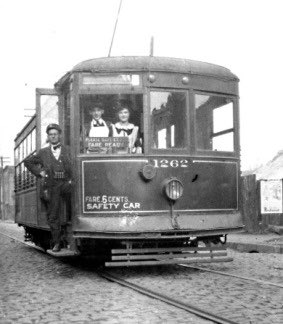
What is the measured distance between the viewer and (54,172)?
30.7 ft

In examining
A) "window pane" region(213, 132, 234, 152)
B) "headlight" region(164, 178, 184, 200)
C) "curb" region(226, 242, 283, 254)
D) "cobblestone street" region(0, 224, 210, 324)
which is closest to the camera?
"cobblestone street" region(0, 224, 210, 324)

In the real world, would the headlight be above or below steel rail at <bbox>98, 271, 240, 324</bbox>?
above

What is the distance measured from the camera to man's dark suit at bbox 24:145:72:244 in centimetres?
923

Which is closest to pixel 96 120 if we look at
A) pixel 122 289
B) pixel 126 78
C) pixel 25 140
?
pixel 126 78

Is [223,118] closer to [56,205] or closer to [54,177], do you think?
[54,177]

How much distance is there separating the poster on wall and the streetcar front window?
491 inches

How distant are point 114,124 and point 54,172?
1.15 meters

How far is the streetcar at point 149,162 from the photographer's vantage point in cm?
879

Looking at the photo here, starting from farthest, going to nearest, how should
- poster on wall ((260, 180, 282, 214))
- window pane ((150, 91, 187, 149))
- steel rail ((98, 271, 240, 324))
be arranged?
poster on wall ((260, 180, 282, 214)), window pane ((150, 91, 187, 149)), steel rail ((98, 271, 240, 324))

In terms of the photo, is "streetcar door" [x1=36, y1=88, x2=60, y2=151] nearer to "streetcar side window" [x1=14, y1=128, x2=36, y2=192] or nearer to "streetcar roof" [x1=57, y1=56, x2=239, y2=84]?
"streetcar roof" [x1=57, y1=56, x2=239, y2=84]

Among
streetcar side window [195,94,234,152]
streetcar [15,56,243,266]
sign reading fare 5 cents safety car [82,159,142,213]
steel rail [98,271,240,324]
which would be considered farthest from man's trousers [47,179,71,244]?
streetcar side window [195,94,234,152]

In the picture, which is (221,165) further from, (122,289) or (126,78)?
(122,289)

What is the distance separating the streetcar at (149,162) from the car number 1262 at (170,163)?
0.01 meters

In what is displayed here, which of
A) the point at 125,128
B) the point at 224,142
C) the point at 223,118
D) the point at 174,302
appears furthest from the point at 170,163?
the point at 174,302
